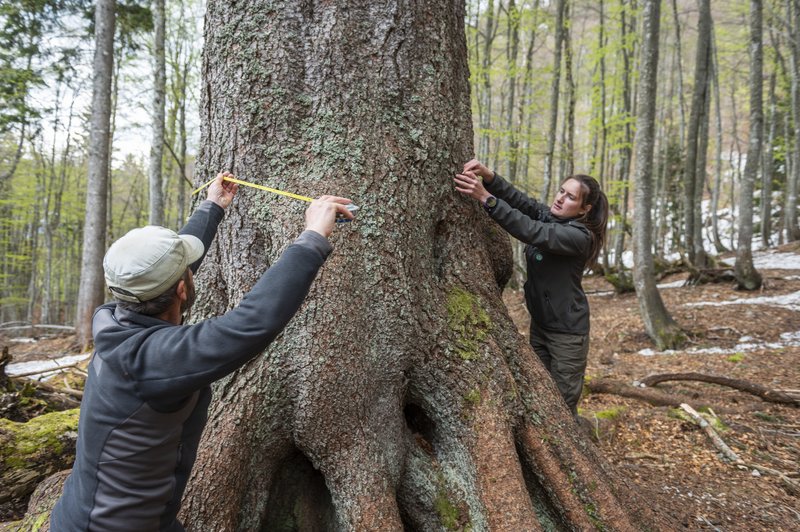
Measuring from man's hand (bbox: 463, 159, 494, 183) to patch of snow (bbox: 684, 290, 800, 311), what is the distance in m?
9.06

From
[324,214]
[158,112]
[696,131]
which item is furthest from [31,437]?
[696,131]

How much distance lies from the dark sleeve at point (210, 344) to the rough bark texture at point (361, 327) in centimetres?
Result: 79

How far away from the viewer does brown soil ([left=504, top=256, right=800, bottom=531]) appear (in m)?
3.27

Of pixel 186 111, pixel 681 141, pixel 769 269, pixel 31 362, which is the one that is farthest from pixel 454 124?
pixel 681 141

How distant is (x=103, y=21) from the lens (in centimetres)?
898

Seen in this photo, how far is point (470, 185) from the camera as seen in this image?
2.73m

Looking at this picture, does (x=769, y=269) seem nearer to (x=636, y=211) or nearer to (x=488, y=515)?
(x=636, y=211)

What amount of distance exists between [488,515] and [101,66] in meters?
10.9

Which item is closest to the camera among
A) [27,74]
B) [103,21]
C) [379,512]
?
[379,512]

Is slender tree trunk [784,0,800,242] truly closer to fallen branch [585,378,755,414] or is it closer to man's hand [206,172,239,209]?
fallen branch [585,378,755,414]

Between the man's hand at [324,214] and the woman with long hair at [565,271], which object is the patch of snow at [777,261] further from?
the man's hand at [324,214]

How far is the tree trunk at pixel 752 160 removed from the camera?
33.5 feet

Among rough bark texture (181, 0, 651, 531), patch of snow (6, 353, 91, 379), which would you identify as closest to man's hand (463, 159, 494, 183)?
rough bark texture (181, 0, 651, 531)

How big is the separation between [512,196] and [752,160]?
10.4 m
